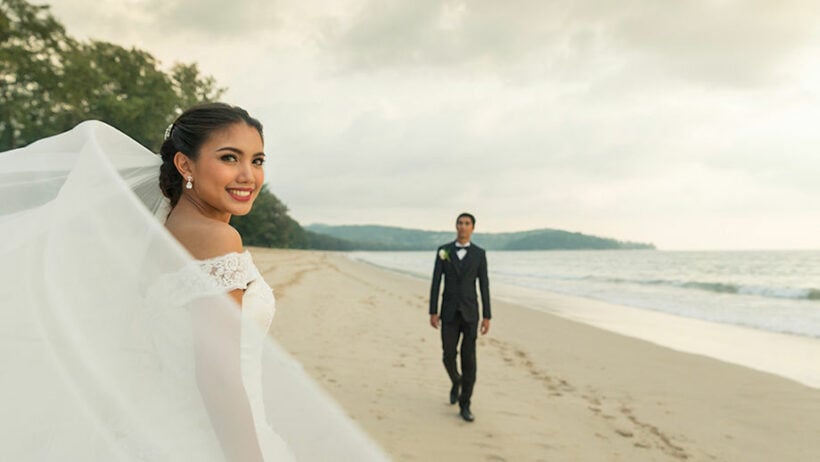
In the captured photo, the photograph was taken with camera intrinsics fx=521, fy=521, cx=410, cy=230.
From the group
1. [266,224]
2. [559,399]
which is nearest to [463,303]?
[559,399]

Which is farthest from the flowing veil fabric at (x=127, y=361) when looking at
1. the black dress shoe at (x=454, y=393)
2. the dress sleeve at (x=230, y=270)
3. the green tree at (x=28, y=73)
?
the green tree at (x=28, y=73)

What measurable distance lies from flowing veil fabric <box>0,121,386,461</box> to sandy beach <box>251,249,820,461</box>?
12.9 ft

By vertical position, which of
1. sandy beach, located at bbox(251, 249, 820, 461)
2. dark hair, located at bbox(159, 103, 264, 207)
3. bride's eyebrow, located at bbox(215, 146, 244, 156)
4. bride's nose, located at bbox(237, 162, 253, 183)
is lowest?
sandy beach, located at bbox(251, 249, 820, 461)

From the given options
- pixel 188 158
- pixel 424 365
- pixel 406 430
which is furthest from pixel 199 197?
pixel 424 365

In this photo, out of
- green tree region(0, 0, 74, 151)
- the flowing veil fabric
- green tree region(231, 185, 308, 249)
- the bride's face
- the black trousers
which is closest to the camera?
the flowing veil fabric

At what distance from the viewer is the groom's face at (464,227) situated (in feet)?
19.7

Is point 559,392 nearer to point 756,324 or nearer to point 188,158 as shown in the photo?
point 188,158

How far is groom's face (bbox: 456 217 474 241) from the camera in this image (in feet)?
19.7

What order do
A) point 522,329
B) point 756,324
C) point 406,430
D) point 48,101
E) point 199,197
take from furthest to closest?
point 48,101 → point 756,324 → point 522,329 → point 406,430 → point 199,197

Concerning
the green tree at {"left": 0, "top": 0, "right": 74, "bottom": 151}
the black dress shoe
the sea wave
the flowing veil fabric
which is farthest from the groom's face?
the green tree at {"left": 0, "top": 0, "right": 74, "bottom": 151}

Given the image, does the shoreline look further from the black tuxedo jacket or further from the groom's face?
the groom's face

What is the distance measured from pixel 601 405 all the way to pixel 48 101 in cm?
3455

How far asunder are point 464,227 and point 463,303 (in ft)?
2.85

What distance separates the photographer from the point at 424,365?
8312mm
